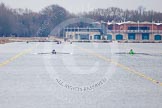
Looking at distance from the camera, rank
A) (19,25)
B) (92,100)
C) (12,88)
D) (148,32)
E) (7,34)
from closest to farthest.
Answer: (92,100) → (12,88) → (148,32) → (7,34) → (19,25)

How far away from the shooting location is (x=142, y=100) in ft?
28.8

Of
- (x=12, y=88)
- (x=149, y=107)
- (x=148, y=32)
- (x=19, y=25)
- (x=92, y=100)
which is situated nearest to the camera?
(x=149, y=107)

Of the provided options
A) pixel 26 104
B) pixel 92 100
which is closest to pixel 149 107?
pixel 92 100

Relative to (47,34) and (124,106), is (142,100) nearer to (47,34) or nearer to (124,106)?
(124,106)

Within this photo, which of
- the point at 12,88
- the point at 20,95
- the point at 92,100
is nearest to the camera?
the point at 92,100

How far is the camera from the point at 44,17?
14450 centimetres

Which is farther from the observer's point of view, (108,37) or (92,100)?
(108,37)

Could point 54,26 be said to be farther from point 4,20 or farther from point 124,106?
point 124,106

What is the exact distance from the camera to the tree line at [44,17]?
436 feet

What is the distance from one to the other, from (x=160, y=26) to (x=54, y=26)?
33456mm

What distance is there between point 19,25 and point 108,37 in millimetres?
33547

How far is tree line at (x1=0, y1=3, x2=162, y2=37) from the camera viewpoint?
133 metres

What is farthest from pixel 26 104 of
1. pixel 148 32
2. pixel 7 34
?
pixel 7 34

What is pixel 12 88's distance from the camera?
1084cm
